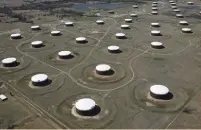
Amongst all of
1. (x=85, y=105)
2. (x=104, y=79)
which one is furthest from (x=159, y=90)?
(x=85, y=105)

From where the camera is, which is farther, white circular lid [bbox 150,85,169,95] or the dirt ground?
white circular lid [bbox 150,85,169,95]

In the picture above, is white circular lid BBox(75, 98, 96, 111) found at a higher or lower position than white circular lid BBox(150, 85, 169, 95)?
lower

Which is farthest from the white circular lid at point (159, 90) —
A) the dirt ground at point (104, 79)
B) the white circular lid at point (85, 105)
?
the white circular lid at point (85, 105)

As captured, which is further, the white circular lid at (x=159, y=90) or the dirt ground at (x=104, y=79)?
the white circular lid at (x=159, y=90)

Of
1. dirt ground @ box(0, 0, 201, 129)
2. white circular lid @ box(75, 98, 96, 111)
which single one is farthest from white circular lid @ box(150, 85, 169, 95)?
white circular lid @ box(75, 98, 96, 111)

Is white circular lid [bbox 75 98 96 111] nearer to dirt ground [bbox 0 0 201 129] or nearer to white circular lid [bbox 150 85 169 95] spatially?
dirt ground [bbox 0 0 201 129]

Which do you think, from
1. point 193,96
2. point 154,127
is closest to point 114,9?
point 193,96

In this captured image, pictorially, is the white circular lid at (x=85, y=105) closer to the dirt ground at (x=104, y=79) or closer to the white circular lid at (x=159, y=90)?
the dirt ground at (x=104, y=79)

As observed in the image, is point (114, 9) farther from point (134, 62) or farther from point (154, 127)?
point (154, 127)

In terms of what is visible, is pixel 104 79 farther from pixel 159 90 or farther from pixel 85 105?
pixel 159 90

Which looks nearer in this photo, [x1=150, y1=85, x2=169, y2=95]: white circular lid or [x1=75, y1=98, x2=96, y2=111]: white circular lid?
[x1=75, y1=98, x2=96, y2=111]: white circular lid
